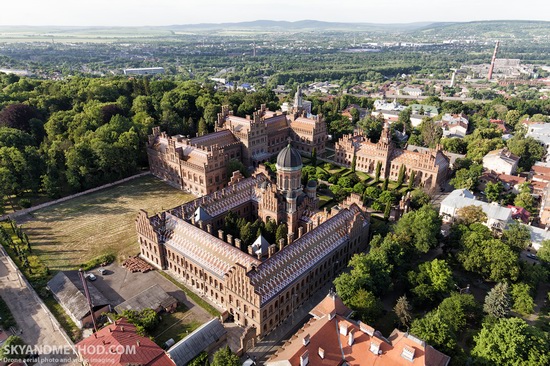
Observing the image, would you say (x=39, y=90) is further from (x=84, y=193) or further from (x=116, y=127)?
(x=84, y=193)

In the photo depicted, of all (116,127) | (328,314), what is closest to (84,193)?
(116,127)

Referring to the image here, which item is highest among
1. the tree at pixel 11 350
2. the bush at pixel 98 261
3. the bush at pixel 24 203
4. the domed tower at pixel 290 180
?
the domed tower at pixel 290 180

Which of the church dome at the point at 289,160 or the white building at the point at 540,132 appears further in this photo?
the white building at the point at 540,132

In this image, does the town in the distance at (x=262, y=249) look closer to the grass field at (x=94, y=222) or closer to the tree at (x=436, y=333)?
the tree at (x=436, y=333)

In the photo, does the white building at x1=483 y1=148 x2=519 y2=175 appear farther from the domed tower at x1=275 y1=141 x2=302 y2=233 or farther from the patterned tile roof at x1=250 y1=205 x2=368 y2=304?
the domed tower at x1=275 y1=141 x2=302 y2=233

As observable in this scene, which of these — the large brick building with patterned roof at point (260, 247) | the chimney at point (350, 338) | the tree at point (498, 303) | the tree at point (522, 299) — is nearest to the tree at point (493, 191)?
the tree at point (522, 299)

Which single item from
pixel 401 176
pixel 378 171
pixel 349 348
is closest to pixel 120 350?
pixel 349 348
